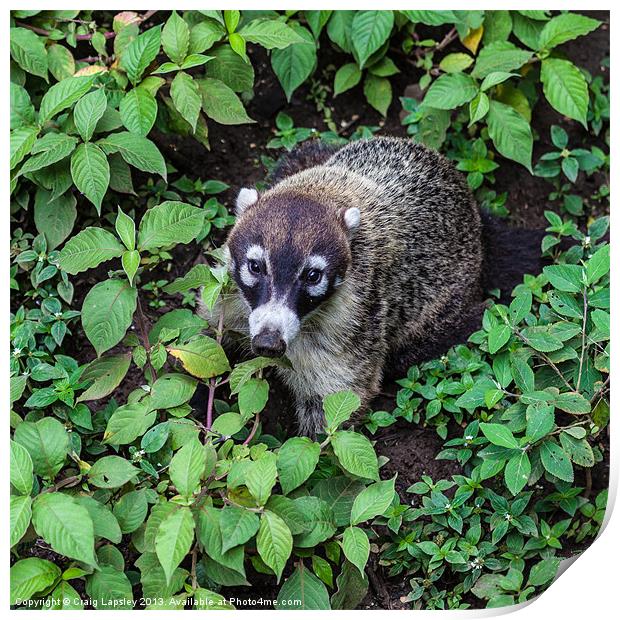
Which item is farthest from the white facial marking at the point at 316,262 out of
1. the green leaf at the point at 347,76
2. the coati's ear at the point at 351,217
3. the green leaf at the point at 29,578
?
the green leaf at the point at 347,76

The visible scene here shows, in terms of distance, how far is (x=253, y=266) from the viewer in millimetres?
3770

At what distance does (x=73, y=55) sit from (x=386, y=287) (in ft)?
6.93

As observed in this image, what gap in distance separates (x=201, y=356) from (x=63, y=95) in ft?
4.66

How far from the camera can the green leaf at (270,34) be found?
435cm

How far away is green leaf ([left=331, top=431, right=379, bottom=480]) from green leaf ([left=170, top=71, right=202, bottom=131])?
1777 millimetres

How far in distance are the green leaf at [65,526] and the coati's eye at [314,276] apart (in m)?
1.34

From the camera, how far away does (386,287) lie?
438 centimetres

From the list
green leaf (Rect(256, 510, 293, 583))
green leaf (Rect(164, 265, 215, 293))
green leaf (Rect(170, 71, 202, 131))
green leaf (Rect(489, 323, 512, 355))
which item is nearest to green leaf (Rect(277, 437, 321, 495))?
green leaf (Rect(256, 510, 293, 583))

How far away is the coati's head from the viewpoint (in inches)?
141

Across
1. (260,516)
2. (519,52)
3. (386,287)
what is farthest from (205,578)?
(519,52)

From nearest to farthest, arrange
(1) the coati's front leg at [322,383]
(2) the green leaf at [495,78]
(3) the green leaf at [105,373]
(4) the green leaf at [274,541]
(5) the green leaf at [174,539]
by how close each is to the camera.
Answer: (5) the green leaf at [174,539]
(4) the green leaf at [274,541]
(3) the green leaf at [105,373]
(1) the coati's front leg at [322,383]
(2) the green leaf at [495,78]

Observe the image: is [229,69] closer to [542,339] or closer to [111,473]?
[542,339]

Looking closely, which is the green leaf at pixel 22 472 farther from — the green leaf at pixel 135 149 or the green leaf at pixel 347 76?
the green leaf at pixel 347 76

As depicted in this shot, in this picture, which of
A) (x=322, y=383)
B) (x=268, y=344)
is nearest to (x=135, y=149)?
(x=268, y=344)
